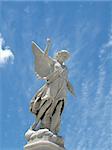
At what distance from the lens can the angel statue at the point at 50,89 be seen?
15664 millimetres

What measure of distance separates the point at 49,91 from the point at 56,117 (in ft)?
2.61

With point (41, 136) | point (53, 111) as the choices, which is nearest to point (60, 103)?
point (53, 111)

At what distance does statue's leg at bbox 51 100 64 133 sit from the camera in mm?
15475

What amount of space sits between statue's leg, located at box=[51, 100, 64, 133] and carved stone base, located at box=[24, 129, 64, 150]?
40 cm

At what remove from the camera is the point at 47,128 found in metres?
15.5

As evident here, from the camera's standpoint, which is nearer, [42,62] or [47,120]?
[47,120]

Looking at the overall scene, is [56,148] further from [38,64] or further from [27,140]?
[38,64]

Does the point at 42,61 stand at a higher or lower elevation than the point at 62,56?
lower

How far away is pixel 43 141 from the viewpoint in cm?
1473

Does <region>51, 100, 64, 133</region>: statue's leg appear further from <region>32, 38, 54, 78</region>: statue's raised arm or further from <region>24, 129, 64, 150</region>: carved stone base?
<region>32, 38, 54, 78</region>: statue's raised arm

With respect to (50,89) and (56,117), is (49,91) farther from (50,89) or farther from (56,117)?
(56,117)

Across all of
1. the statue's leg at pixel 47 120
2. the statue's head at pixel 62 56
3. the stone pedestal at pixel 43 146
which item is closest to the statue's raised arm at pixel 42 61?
the statue's head at pixel 62 56

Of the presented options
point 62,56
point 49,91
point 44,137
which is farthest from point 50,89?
point 44,137

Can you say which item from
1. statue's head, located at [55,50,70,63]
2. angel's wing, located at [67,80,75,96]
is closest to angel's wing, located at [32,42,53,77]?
statue's head, located at [55,50,70,63]
